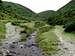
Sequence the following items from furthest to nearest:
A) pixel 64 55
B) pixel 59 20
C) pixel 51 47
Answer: pixel 59 20 < pixel 51 47 < pixel 64 55

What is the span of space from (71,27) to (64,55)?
1644 cm

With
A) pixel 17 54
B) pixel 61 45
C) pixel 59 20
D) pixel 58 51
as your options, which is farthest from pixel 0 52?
pixel 59 20

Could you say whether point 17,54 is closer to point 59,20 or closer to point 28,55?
point 28,55

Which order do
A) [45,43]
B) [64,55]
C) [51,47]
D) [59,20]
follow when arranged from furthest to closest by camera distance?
1. [59,20]
2. [45,43]
3. [51,47]
4. [64,55]

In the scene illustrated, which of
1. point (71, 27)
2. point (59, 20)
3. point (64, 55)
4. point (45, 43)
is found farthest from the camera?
point (59, 20)

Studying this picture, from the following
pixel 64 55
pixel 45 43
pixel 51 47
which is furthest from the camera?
pixel 45 43

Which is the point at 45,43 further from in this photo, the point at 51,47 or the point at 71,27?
the point at 71,27

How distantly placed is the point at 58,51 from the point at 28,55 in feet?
12.5

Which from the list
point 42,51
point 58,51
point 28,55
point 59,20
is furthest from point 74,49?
point 59,20

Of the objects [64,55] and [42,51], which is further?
[42,51]

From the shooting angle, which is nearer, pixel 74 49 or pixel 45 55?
pixel 45 55

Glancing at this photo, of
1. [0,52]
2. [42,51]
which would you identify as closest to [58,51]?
[42,51]

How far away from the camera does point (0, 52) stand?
27.1m

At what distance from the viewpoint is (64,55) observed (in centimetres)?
2570
